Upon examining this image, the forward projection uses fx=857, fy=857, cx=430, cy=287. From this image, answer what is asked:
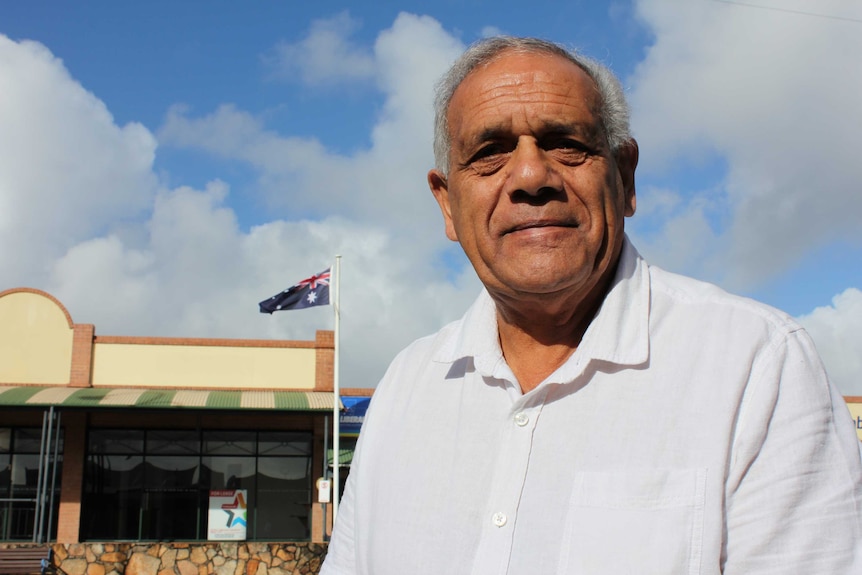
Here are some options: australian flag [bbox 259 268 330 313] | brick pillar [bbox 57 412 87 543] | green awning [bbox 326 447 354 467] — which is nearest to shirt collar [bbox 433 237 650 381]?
australian flag [bbox 259 268 330 313]

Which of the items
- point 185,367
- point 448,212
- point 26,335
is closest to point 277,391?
point 185,367

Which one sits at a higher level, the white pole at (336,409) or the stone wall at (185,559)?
the white pole at (336,409)

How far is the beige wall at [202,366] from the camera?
22281mm

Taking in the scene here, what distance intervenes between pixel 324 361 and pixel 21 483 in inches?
315

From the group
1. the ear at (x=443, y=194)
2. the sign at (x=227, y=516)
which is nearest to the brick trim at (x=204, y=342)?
the sign at (x=227, y=516)

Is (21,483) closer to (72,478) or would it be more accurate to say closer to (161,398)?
(72,478)

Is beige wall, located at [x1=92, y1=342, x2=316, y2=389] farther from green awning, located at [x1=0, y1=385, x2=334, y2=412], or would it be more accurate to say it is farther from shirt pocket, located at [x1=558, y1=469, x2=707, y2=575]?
shirt pocket, located at [x1=558, y1=469, x2=707, y2=575]

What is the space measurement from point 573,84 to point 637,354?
60 cm

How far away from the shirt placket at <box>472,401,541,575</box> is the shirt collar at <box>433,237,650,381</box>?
0.12m

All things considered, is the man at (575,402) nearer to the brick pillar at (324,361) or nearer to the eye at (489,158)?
the eye at (489,158)

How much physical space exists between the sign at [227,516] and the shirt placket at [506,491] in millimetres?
20697

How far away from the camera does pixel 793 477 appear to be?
1321 millimetres

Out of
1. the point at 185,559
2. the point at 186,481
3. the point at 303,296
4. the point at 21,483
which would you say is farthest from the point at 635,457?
the point at 21,483

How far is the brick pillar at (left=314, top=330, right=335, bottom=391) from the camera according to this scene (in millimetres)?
22844
